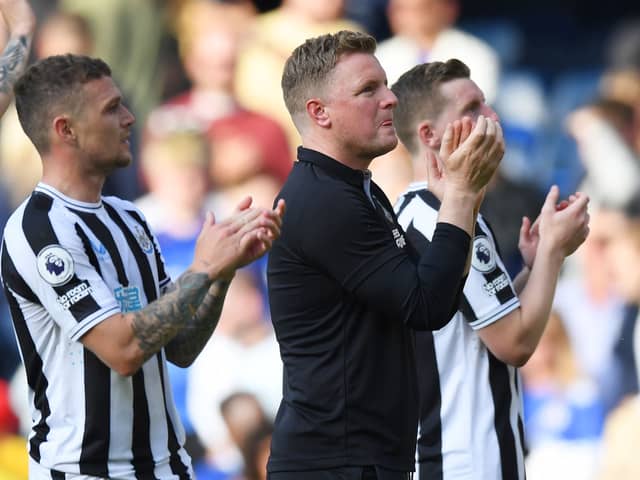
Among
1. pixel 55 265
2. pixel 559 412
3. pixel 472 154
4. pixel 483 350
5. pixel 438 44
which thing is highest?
pixel 438 44

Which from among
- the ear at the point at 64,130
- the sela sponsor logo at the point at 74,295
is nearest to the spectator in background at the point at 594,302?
the ear at the point at 64,130

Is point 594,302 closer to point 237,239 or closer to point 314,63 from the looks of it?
point 314,63

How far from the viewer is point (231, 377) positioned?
7.24 metres

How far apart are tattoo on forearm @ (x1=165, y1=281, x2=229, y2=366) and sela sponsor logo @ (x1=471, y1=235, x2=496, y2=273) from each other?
2.74 ft

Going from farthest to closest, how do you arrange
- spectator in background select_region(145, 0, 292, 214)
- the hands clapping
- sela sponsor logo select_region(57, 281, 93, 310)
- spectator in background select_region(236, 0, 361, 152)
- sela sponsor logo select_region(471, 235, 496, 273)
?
1. spectator in background select_region(145, 0, 292, 214)
2. spectator in background select_region(236, 0, 361, 152)
3. sela sponsor logo select_region(471, 235, 496, 273)
4. sela sponsor logo select_region(57, 281, 93, 310)
5. the hands clapping

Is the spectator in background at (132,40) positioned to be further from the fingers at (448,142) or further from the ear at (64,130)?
the fingers at (448,142)

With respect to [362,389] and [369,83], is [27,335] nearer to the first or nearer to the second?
[362,389]

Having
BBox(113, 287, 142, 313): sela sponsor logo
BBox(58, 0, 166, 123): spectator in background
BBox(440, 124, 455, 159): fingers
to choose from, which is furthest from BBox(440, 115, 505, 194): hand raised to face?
BBox(58, 0, 166, 123): spectator in background

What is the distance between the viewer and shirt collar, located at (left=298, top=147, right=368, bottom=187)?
349cm

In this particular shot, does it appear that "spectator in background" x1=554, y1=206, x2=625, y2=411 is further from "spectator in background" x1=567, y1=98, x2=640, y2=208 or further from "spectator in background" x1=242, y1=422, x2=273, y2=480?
"spectator in background" x1=242, y1=422, x2=273, y2=480

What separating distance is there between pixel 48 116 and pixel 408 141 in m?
1.32

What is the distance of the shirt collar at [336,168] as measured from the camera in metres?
3.49

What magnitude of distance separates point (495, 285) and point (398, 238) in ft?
1.82

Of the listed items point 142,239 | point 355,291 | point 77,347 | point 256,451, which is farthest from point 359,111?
point 256,451
